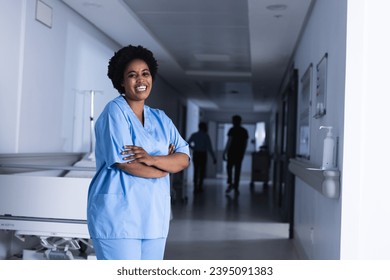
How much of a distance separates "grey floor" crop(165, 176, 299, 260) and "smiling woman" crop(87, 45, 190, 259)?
2717 millimetres

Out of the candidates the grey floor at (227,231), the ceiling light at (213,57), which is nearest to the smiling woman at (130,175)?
the grey floor at (227,231)

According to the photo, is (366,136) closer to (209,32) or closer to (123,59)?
(123,59)

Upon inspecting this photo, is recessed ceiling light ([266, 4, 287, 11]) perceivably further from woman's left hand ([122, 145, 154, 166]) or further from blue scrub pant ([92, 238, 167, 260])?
blue scrub pant ([92, 238, 167, 260])

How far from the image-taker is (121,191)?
2.05m

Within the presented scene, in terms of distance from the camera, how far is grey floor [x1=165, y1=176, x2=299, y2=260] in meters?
4.98

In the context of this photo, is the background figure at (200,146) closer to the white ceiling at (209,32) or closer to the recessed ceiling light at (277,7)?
the white ceiling at (209,32)

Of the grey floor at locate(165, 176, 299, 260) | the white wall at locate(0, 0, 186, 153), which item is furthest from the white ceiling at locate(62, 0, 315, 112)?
the grey floor at locate(165, 176, 299, 260)

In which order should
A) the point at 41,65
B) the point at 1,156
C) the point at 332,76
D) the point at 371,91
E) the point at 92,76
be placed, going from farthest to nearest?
1. the point at 92,76
2. the point at 41,65
3. the point at 1,156
4. the point at 332,76
5. the point at 371,91

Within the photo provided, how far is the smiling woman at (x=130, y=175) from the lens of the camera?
2.03 m

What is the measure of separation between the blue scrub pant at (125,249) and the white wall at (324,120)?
1.25 meters

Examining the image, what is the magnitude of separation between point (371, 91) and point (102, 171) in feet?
5.22


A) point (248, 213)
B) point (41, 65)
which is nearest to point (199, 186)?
point (248, 213)

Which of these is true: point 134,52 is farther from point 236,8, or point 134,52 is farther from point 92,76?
point 92,76
